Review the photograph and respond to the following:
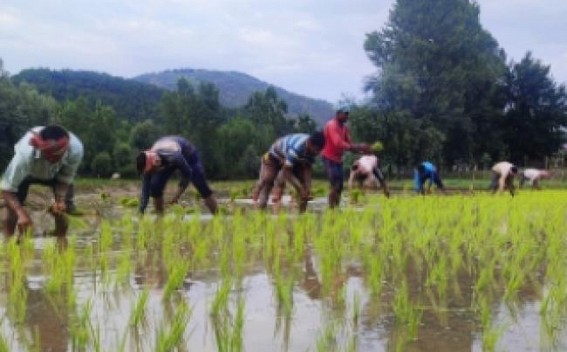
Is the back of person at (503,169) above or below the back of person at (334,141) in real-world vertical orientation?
below

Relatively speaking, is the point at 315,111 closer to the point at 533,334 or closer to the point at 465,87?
the point at 465,87

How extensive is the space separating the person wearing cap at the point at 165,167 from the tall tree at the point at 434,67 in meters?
24.9

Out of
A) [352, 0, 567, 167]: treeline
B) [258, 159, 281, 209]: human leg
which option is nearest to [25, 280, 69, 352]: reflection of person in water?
[258, 159, 281, 209]: human leg

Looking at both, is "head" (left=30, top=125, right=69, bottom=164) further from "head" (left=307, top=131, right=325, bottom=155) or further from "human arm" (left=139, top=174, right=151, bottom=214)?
"head" (left=307, top=131, right=325, bottom=155)

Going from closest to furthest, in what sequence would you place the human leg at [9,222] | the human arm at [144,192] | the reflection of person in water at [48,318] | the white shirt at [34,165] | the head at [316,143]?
1. the reflection of person in water at [48,318]
2. the white shirt at [34,165]
3. the human leg at [9,222]
4. the human arm at [144,192]
5. the head at [316,143]

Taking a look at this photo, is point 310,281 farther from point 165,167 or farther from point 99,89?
point 99,89

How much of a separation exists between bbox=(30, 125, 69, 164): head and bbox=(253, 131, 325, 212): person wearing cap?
11.2 ft

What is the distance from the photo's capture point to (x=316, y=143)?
25.6 ft

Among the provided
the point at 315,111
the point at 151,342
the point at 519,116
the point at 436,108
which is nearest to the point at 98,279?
the point at 151,342

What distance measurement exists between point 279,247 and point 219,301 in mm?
2143

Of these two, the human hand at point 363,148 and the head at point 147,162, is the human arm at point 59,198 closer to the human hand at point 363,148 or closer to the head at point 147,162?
the head at point 147,162

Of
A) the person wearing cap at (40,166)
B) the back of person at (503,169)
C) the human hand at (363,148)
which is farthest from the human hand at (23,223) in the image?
the back of person at (503,169)

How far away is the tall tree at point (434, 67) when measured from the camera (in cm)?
3269

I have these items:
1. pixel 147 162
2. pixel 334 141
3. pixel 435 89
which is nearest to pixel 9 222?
pixel 147 162
